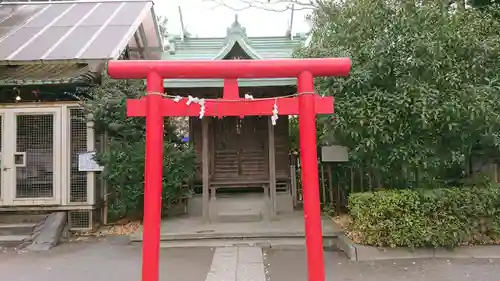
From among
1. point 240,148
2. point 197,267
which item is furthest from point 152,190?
point 240,148

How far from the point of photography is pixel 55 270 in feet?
22.7

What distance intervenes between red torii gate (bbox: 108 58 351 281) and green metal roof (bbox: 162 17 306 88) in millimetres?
5077

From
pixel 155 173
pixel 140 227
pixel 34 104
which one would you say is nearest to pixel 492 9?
pixel 155 173

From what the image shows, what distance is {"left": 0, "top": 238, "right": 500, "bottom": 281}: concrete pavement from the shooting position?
6.34m

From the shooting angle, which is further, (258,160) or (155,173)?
(258,160)

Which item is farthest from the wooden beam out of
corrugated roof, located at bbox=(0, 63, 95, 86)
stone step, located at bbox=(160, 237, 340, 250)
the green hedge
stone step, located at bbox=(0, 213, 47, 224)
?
corrugated roof, located at bbox=(0, 63, 95, 86)

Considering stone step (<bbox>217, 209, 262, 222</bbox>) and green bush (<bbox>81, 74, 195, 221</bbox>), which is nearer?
green bush (<bbox>81, 74, 195, 221</bbox>)

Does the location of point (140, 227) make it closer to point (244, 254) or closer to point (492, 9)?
point (244, 254)

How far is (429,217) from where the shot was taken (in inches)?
285

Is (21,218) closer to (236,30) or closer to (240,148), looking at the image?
(240,148)

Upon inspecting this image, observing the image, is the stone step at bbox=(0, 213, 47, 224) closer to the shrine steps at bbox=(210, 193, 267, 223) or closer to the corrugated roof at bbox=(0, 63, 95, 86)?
the corrugated roof at bbox=(0, 63, 95, 86)

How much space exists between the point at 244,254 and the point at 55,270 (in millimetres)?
3083

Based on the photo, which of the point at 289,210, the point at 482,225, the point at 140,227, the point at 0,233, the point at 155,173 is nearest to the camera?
the point at 155,173

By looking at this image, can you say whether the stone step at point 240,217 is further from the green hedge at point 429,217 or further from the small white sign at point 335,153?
the green hedge at point 429,217
